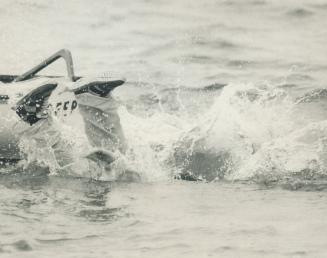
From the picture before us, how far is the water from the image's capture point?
4930 mm

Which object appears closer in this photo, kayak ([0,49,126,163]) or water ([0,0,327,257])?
water ([0,0,327,257])

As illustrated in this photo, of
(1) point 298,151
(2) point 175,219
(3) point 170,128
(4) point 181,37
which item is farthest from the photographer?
(4) point 181,37

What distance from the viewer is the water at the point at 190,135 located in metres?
4.93

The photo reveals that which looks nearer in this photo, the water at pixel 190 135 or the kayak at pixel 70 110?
the water at pixel 190 135

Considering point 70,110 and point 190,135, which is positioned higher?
point 70,110

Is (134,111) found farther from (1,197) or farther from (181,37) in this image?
(1,197)

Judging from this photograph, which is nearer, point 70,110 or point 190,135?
point 70,110

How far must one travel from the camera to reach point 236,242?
4.73m

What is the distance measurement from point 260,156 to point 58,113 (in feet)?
7.13

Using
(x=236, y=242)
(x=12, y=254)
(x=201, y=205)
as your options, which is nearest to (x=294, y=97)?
(x=201, y=205)

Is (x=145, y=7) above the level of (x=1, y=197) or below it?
above

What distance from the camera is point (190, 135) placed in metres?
7.80

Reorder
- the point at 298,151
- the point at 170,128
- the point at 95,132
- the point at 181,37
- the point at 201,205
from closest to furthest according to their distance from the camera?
the point at 201,205 < the point at 95,132 < the point at 298,151 < the point at 170,128 < the point at 181,37

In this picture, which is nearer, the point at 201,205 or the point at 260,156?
the point at 201,205
